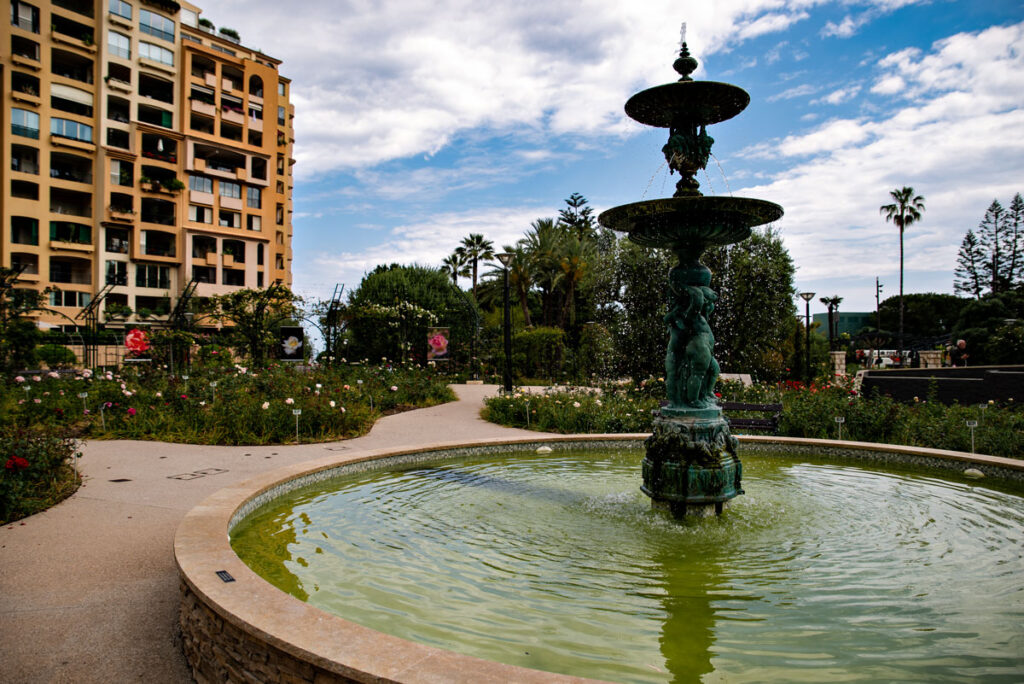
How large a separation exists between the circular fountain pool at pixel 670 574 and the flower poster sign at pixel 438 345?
627 inches

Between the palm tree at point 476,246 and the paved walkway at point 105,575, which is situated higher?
the palm tree at point 476,246

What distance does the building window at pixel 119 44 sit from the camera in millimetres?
40094

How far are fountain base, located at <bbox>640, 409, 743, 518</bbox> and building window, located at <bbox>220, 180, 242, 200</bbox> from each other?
4794 centimetres

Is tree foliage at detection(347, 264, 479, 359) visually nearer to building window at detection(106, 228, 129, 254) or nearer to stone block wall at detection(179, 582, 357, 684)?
building window at detection(106, 228, 129, 254)

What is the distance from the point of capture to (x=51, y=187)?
38625 millimetres

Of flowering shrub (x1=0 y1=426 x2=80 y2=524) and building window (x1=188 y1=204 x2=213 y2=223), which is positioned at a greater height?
building window (x1=188 y1=204 x2=213 y2=223)

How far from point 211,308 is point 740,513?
1843cm

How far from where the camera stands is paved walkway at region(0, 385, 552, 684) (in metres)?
3.29

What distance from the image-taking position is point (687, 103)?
5.84 m

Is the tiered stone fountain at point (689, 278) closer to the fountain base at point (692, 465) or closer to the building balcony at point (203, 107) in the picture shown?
the fountain base at point (692, 465)

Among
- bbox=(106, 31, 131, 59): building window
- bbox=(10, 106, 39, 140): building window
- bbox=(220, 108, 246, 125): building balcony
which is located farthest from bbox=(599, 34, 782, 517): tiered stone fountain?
bbox=(220, 108, 246, 125): building balcony

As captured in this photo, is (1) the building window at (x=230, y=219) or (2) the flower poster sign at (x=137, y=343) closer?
(2) the flower poster sign at (x=137, y=343)

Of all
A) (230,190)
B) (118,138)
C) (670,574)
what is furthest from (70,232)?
(670,574)

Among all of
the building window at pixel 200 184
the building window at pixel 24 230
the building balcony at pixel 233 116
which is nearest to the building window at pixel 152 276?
the building window at pixel 24 230
